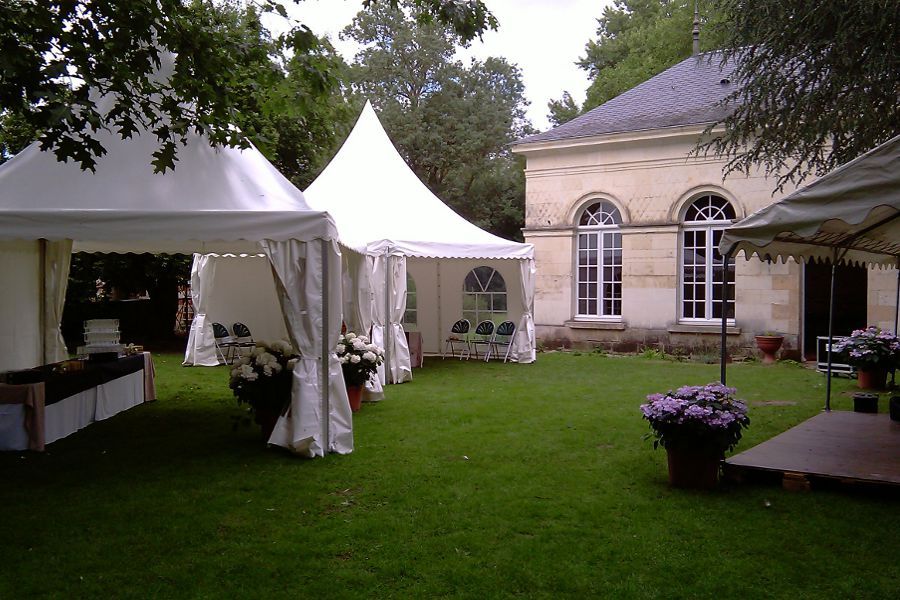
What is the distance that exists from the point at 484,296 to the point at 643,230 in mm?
3191

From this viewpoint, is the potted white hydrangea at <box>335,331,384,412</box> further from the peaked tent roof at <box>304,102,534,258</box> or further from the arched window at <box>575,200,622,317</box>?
the arched window at <box>575,200,622,317</box>

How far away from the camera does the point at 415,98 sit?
98.9ft

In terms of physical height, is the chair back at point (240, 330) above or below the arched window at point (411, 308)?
below

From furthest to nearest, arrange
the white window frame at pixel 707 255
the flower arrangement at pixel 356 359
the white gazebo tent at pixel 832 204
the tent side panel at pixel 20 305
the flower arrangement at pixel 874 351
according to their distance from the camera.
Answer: the white window frame at pixel 707 255, the flower arrangement at pixel 874 351, the tent side panel at pixel 20 305, the flower arrangement at pixel 356 359, the white gazebo tent at pixel 832 204

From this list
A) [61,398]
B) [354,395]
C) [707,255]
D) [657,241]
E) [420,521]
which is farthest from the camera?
[657,241]

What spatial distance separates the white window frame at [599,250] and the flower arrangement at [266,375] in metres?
9.13

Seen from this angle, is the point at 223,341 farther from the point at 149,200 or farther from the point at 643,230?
the point at 643,230

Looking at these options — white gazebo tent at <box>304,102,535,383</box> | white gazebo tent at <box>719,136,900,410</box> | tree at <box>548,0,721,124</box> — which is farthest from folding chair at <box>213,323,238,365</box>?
tree at <box>548,0,721,124</box>

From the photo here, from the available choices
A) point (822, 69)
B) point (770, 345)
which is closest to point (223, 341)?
point (770, 345)

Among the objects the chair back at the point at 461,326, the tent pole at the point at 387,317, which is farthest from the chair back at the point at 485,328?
the tent pole at the point at 387,317

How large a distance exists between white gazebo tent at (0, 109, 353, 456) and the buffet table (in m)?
1.30

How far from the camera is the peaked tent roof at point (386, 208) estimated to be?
10.7m

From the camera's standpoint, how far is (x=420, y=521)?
453cm

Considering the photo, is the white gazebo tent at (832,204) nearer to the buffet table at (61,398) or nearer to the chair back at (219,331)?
the buffet table at (61,398)
